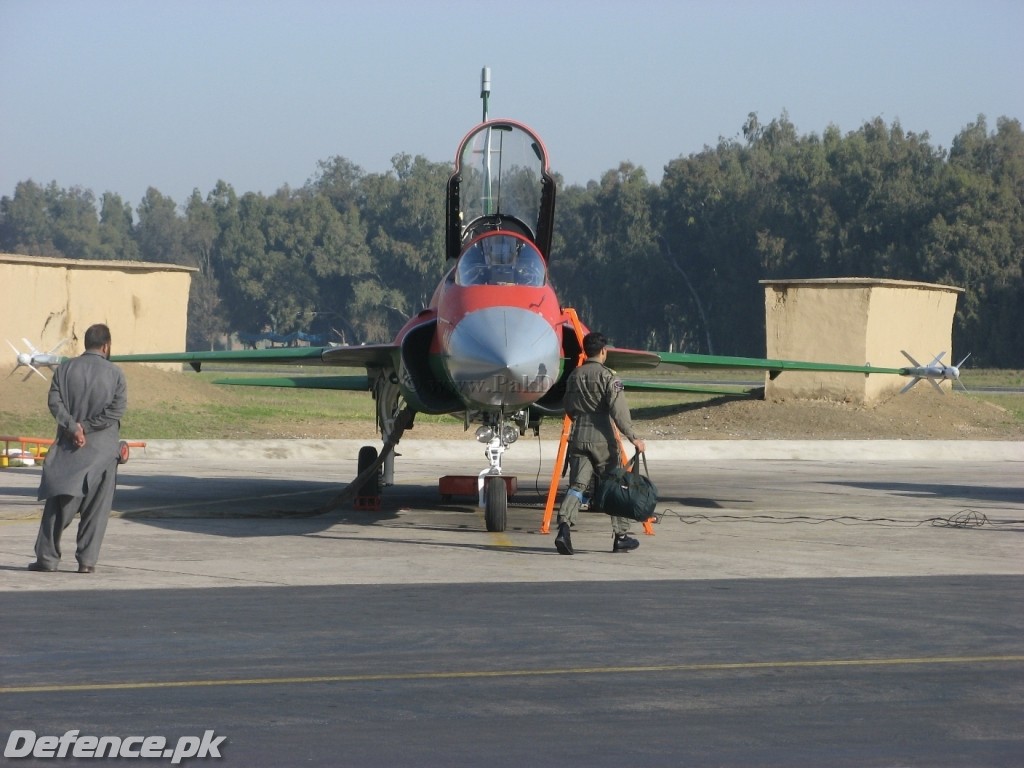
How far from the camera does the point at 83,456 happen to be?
33.9 ft

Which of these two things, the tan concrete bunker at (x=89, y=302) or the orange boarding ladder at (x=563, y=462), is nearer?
the orange boarding ladder at (x=563, y=462)

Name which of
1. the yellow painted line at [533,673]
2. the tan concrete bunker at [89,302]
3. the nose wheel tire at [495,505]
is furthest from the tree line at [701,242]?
the yellow painted line at [533,673]

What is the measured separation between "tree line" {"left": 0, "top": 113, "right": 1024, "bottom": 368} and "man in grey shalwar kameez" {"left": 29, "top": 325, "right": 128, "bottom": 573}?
4042cm

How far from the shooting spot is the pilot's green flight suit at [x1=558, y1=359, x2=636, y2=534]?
12172mm

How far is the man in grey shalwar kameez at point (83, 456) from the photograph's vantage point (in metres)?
10.3

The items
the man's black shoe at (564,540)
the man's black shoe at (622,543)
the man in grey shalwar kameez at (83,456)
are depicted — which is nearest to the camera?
the man in grey shalwar kameez at (83,456)

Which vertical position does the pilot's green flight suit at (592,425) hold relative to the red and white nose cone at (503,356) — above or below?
below

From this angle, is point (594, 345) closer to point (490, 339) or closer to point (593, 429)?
point (593, 429)

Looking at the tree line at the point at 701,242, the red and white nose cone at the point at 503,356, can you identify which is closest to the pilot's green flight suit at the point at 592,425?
the red and white nose cone at the point at 503,356

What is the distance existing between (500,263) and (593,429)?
106 inches

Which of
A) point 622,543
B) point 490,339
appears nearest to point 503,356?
point 490,339

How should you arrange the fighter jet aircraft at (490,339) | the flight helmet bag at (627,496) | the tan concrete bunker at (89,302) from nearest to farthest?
the flight helmet bag at (627,496) → the fighter jet aircraft at (490,339) → the tan concrete bunker at (89,302)

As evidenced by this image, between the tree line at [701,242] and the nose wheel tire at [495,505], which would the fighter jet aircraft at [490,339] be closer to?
the nose wheel tire at [495,505]

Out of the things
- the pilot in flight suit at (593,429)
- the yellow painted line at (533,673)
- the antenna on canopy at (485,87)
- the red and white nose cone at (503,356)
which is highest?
the antenna on canopy at (485,87)
